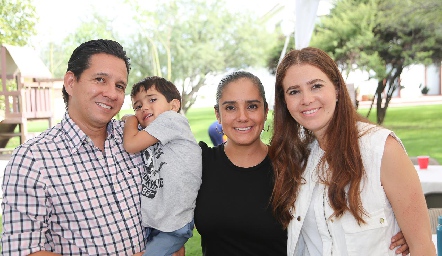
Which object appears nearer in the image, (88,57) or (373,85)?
(88,57)

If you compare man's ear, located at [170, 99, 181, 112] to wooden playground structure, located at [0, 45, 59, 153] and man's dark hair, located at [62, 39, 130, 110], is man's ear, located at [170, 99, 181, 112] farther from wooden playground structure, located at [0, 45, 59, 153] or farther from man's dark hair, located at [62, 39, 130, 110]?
wooden playground structure, located at [0, 45, 59, 153]

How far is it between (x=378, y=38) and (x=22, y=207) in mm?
14041

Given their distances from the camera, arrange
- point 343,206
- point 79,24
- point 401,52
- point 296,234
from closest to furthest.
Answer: point 343,206
point 296,234
point 401,52
point 79,24

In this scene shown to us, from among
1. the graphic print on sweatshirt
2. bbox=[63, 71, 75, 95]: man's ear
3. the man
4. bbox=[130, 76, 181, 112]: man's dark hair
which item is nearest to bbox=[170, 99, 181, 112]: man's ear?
bbox=[130, 76, 181, 112]: man's dark hair

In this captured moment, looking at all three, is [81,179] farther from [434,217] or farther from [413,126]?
[413,126]

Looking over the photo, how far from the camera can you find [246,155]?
7.19 feet

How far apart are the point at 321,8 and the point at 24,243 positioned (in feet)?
50.7

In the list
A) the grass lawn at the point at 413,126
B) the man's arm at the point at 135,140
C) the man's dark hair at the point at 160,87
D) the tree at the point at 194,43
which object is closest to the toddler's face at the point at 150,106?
the man's dark hair at the point at 160,87

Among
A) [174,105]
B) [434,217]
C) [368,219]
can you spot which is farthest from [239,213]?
[434,217]

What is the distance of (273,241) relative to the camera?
204cm

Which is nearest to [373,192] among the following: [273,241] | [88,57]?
[273,241]

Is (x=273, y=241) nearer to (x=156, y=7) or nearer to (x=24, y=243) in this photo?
(x=24, y=243)

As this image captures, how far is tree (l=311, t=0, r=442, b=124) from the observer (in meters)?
13.4

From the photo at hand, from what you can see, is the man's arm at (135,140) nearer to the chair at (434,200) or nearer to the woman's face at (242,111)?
the woman's face at (242,111)
